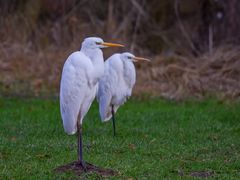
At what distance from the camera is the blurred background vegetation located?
15.4 meters

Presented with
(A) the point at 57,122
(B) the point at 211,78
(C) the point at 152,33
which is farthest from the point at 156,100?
(C) the point at 152,33

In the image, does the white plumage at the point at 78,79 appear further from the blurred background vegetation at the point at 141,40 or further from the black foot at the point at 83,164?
the blurred background vegetation at the point at 141,40

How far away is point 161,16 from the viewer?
20750 millimetres

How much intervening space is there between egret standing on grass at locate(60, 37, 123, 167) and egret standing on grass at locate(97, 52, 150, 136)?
2737mm

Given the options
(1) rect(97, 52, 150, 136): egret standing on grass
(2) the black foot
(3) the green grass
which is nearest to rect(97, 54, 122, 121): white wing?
(1) rect(97, 52, 150, 136): egret standing on grass

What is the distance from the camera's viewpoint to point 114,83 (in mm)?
Answer: 10367

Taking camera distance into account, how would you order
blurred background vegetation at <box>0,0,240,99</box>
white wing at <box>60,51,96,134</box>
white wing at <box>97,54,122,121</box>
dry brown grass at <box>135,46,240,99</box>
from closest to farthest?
white wing at <box>60,51,96,134</box> → white wing at <box>97,54,122,121</box> → dry brown grass at <box>135,46,240,99</box> → blurred background vegetation at <box>0,0,240,99</box>

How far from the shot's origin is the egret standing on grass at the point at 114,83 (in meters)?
10.4

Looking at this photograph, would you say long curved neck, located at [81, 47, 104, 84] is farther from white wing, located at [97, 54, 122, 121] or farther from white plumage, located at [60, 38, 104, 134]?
white wing, located at [97, 54, 122, 121]

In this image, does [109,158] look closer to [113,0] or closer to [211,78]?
[211,78]

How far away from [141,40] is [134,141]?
9.87m

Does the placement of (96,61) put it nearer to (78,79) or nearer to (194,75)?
(78,79)

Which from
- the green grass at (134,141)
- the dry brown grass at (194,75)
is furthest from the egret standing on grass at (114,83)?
the dry brown grass at (194,75)

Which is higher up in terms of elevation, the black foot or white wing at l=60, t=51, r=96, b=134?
white wing at l=60, t=51, r=96, b=134
